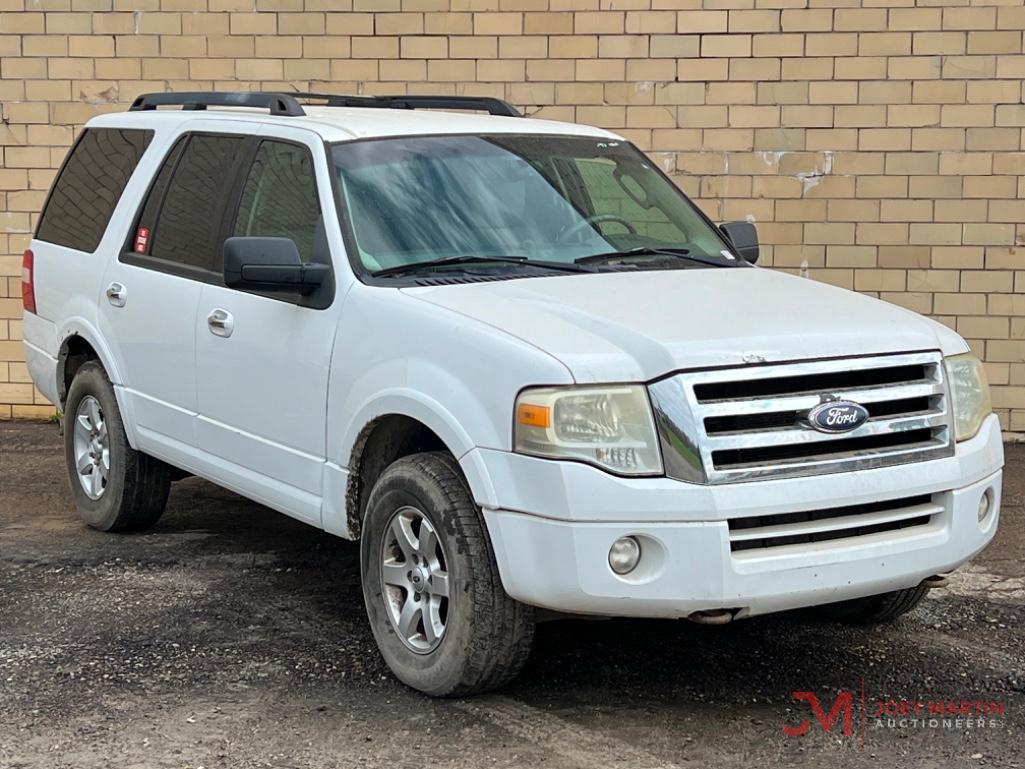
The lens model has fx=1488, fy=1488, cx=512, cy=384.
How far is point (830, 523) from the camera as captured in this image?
4434 millimetres

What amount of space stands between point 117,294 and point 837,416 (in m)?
3.52

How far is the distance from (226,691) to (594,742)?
4.21ft

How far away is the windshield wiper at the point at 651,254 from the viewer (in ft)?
18.0

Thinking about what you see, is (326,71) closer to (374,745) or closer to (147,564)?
(147,564)

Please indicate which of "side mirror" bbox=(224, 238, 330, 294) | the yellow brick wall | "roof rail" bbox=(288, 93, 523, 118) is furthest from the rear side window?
the yellow brick wall

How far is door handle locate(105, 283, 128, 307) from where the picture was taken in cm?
657

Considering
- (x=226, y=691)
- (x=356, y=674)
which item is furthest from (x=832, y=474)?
(x=226, y=691)

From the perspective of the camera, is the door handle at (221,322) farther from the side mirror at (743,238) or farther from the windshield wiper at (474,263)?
the side mirror at (743,238)

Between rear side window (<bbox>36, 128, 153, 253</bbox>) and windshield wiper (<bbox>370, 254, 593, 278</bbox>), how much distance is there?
2.16 m

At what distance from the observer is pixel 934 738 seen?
14.9 feet

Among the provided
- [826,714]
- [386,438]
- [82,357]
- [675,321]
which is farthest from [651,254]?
[82,357]

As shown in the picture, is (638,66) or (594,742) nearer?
(594,742)

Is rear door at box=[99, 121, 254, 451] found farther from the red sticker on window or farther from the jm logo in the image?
the jm logo

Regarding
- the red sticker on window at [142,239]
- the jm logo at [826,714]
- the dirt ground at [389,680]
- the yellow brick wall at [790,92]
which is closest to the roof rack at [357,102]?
the red sticker on window at [142,239]
